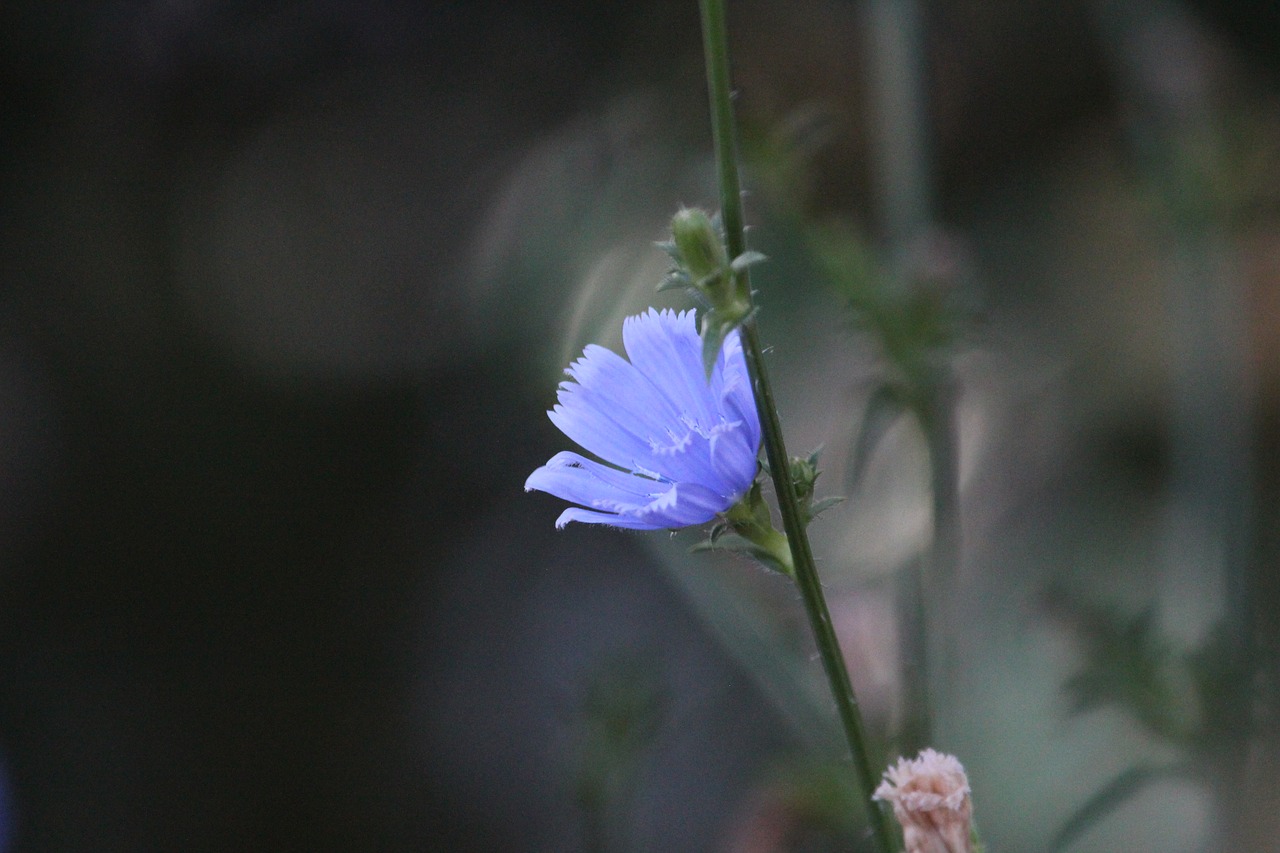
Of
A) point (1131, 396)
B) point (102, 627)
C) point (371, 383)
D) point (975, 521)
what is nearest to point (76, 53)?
point (371, 383)

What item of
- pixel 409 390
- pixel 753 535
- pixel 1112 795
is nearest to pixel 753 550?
pixel 753 535

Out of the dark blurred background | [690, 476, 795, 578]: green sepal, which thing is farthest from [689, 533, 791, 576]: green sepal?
the dark blurred background

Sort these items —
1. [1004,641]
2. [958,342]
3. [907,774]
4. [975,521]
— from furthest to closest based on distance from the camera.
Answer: [975,521]
[1004,641]
[958,342]
[907,774]

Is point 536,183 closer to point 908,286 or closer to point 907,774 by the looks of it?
point 908,286

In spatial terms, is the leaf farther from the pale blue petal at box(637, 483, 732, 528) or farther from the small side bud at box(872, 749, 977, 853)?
the pale blue petal at box(637, 483, 732, 528)

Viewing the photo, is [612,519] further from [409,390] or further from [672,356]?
[409,390]

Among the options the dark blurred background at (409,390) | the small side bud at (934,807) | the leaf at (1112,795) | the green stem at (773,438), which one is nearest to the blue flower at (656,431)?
the green stem at (773,438)
